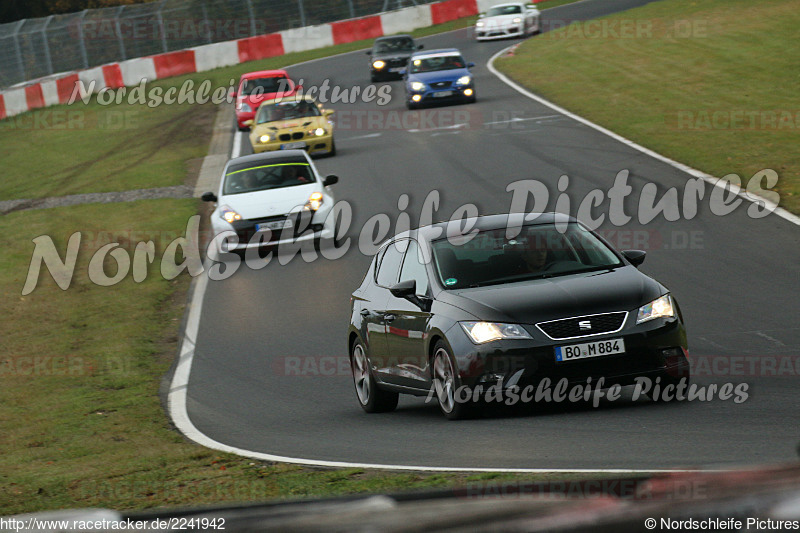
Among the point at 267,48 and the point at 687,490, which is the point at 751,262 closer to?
the point at 687,490

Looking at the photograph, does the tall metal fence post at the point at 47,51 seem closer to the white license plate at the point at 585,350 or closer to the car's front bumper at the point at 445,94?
the car's front bumper at the point at 445,94

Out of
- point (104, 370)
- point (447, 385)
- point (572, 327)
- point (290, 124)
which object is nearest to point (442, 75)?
point (290, 124)

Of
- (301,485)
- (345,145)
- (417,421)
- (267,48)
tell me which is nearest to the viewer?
(301,485)

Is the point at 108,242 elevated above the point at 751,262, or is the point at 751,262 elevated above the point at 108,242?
the point at 751,262

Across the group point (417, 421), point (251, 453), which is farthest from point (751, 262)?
point (251, 453)

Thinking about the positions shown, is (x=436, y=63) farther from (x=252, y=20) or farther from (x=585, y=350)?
(x=585, y=350)

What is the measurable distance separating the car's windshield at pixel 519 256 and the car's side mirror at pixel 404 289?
0.82ft

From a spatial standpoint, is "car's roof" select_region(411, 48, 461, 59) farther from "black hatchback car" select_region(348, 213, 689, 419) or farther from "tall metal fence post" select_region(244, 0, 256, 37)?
"black hatchback car" select_region(348, 213, 689, 419)

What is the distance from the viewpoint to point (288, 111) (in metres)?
29.7

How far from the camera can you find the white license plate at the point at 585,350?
8.66 meters

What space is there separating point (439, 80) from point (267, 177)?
13568mm

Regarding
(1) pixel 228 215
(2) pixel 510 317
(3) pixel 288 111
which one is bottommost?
(3) pixel 288 111

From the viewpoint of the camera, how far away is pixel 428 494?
3.62 m

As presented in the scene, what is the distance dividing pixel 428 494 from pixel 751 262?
11967mm
